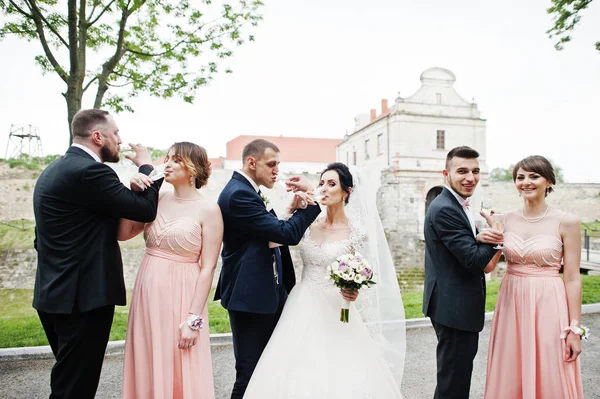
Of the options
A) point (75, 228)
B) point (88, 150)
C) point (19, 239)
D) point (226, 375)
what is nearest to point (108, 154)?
point (88, 150)

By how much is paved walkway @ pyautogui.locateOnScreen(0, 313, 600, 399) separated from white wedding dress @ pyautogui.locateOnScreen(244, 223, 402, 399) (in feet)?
4.48

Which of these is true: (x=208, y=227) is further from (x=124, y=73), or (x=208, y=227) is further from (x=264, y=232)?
(x=124, y=73)

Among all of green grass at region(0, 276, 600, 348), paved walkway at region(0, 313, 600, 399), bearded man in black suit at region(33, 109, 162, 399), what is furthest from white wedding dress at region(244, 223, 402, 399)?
green grass at region(0, 276, 600, 348)

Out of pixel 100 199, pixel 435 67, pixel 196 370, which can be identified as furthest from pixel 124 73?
pixel 435 67

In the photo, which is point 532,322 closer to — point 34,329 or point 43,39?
point 34,329

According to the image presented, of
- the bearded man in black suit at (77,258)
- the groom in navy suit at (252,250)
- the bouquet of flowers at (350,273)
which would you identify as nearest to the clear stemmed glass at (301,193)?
the groom in navy suit at (252,250)

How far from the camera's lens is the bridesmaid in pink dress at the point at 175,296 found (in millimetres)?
2967

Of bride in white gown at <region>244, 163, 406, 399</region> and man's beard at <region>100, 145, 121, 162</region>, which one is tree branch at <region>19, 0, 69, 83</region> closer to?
man's beard at <region>100, 145, 121, 162</region>

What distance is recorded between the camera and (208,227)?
3.17 metres

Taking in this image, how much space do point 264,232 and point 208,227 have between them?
1.49 feet

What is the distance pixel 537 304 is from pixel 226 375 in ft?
11.4

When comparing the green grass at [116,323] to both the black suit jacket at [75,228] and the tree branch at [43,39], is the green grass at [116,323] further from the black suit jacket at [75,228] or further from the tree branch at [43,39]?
the tree branch at [43,39]

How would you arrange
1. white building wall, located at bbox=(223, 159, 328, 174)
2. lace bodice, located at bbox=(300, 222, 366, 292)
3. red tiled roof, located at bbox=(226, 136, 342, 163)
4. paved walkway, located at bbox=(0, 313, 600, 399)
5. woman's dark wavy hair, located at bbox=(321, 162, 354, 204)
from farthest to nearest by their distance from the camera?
red tiled roof, located at bbox=(226, 136, 342, 163) → white building wall, located at bbox=(223, 159, 328, 174) → paved walkway, located at bbox=(0, 313, 600, 399) → woman's dark wavy hair, located at bbox=(321, 162, 354, 204) → lace bodice, located at bbox=(300, 222, 366, 292)

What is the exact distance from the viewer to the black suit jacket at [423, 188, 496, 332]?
10.0 ft
